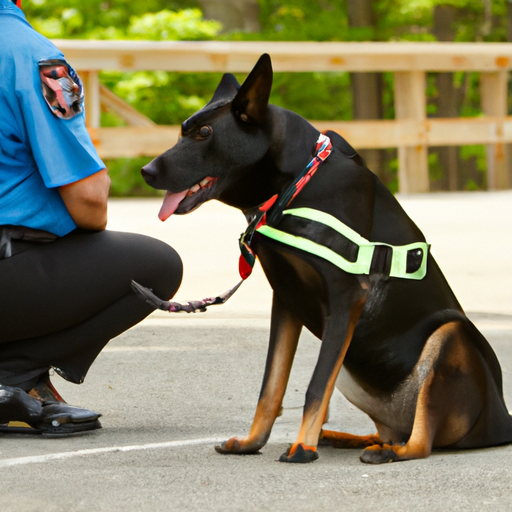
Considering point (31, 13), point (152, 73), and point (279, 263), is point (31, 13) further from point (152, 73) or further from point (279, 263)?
point (279, 263)

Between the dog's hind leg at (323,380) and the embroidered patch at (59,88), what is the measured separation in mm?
1096

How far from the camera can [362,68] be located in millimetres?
11281

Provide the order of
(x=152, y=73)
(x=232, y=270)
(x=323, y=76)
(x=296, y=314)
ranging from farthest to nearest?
(x=323, y=76), (x=152, y=73), (x=232, y=270), (x=296, y=314)

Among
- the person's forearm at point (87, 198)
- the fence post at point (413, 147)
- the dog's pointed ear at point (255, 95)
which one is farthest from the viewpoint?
the fence post at point (413, 147)

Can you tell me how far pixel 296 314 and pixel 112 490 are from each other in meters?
0.82

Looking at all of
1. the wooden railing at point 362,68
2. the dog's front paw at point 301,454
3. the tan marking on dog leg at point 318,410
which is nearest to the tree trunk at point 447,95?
the wooden railing at point 362,68

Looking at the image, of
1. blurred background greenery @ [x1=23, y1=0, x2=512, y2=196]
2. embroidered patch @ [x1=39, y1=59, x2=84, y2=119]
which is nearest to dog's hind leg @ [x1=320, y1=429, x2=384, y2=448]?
embroidered patch @ [x1=39, y1=59, x2=84, y2=119]

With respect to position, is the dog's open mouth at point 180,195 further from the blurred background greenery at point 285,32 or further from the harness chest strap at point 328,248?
the blurred background greenery at point 285,32

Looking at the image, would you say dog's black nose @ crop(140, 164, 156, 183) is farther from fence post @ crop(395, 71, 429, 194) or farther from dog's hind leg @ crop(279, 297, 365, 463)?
fence post @ crop(395, 71, 429, 194)

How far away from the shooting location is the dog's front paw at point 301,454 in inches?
107

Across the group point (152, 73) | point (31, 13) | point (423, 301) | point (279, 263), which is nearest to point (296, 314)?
point (279, 263)

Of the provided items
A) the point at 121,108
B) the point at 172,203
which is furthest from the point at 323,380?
the point at 121,108

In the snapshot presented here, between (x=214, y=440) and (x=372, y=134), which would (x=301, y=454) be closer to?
(x=214, y=440)

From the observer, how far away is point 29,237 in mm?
3094
